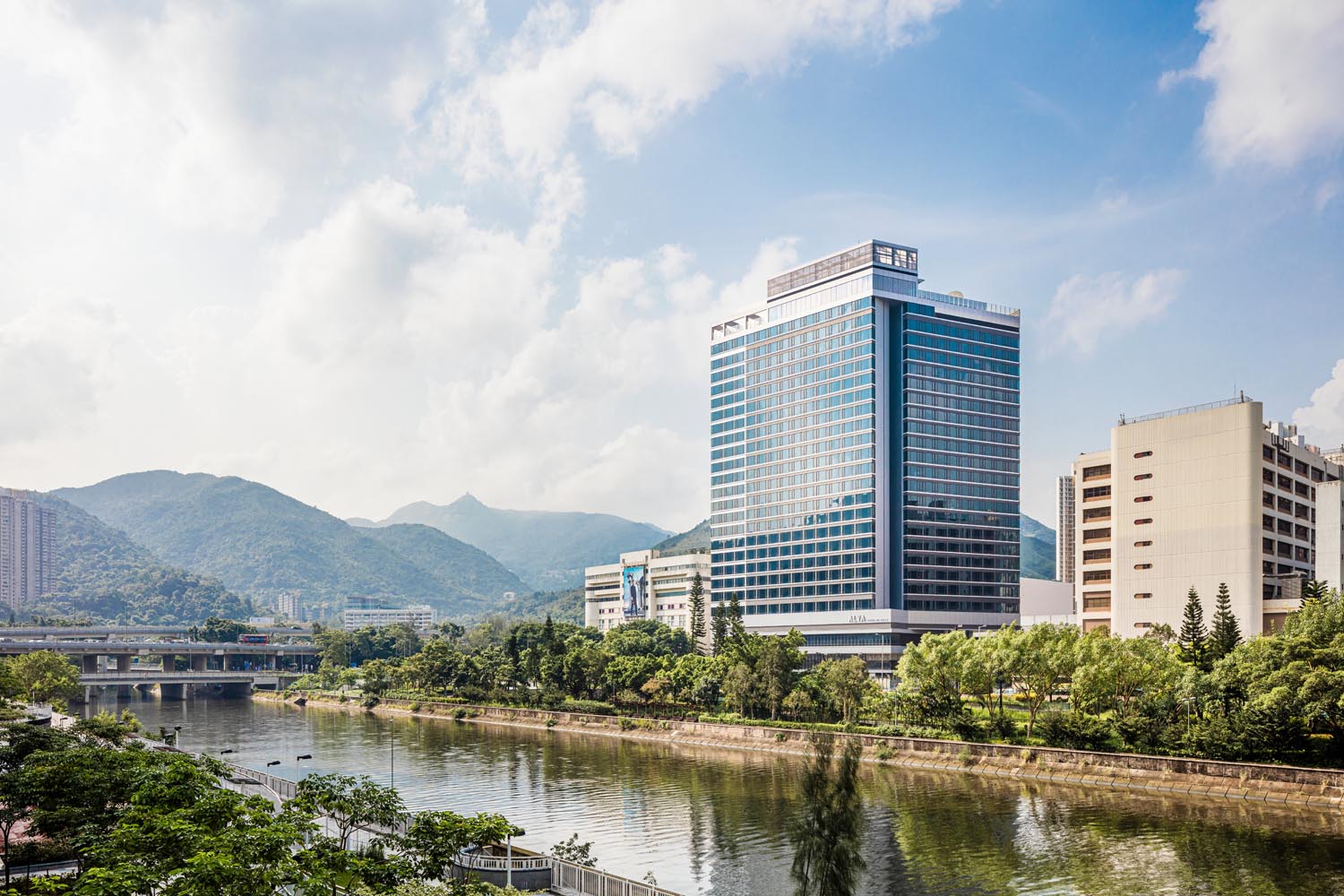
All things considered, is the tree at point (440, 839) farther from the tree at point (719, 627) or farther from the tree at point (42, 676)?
the tree at point (719, 627)

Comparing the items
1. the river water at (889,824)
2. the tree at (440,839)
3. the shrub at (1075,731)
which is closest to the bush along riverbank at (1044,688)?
the shrub at (1075,731)

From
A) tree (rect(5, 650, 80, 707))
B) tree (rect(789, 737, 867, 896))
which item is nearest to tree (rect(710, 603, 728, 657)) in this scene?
tree (rect(5, 650, 80, 707))

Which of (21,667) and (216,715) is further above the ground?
(21,667)

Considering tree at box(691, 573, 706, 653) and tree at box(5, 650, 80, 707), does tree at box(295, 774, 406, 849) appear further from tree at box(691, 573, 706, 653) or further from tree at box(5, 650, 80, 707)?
tree at box(691, 573, 706, 653)

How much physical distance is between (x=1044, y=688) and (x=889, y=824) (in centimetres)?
2753

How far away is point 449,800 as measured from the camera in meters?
63.9

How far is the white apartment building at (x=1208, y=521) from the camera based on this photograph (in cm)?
9125

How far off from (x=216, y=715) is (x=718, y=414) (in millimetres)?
84849

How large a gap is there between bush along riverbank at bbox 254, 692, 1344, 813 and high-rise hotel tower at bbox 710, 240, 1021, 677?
4873 cm

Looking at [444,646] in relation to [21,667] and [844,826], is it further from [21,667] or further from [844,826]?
[844,826]

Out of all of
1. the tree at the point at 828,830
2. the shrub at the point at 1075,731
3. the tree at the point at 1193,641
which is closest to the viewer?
the tree at the point at 828,830

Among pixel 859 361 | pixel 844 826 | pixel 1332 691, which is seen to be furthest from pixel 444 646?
pixel 844 826

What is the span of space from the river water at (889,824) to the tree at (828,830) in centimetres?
1939

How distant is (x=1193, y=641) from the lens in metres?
79.1
